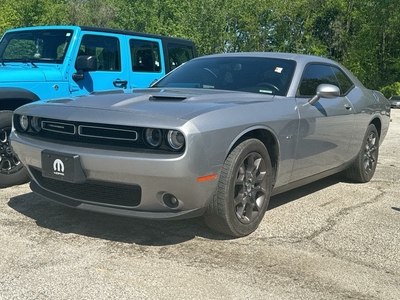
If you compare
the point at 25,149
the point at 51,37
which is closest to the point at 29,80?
the point at 51,37

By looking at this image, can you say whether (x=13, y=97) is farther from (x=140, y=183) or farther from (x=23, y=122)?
(x=140, y=183)

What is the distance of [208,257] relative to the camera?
3377mm

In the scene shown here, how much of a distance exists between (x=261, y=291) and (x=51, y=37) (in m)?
4.61

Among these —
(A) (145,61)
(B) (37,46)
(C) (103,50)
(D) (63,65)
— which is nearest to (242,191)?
(D) (63,65)

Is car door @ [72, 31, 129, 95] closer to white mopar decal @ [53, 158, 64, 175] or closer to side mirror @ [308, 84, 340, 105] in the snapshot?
white mopar decal @ [53, 158, 64, 175]

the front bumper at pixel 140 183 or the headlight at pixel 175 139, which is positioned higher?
the headlight at pixel 175 139

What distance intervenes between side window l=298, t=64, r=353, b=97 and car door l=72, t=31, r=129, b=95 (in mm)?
2671

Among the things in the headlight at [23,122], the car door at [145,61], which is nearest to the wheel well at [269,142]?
the headlight at [23,122]

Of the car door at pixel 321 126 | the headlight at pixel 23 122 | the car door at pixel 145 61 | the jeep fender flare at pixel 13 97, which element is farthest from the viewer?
the car door at pixel 145 61

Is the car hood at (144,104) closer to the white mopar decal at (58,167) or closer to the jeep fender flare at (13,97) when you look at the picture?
the white mopar decal at (58,167)

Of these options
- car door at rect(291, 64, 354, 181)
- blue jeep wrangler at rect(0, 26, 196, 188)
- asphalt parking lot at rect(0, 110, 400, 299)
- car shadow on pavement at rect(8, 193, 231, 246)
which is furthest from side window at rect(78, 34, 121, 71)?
car door at rect(291, 64, 354, 181)

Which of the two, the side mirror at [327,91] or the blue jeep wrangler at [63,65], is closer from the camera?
the side mirror at [327,91]

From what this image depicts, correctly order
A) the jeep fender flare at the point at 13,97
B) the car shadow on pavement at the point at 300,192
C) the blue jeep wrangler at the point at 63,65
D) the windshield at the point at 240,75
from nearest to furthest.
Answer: the windshield at the point at 240,75 → the car shadow on pavement at the point at 300,192 → the jeep fender flare at the point at 13,97 → the blue jeep wrangler at the point at 63,65

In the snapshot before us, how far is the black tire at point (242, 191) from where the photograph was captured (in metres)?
3.52
